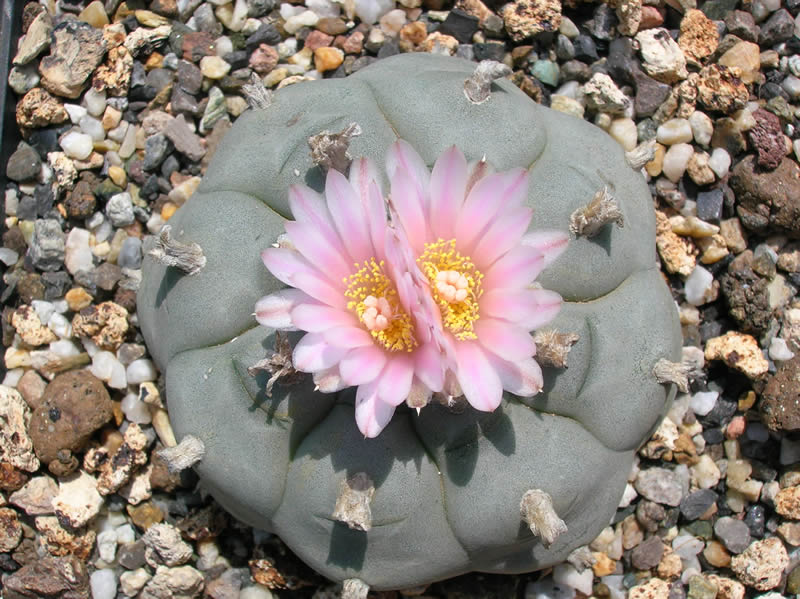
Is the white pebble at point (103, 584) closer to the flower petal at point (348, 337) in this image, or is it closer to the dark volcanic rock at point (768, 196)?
the flower petal at point (348, 337)

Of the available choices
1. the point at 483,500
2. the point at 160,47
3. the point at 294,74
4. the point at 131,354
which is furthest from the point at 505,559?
the point at 160,47

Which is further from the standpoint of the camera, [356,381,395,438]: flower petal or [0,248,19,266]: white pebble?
[0,248,19,266]: white pebble

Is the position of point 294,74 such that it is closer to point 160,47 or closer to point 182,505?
point 160,47

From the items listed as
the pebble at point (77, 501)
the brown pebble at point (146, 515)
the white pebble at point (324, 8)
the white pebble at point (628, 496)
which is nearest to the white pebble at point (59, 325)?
the pebble at point (77, 501)

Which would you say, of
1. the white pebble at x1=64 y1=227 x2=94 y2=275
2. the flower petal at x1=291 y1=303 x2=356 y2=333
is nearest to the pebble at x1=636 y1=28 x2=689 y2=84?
the flower petal at x1=291 y1=303 x2=356 y2=333

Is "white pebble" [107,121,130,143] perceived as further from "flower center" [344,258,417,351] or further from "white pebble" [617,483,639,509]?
"white pebble" [617,483,639,509]

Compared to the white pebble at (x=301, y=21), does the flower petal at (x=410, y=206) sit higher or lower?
higher

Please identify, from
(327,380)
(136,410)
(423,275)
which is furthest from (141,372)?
(423,275)

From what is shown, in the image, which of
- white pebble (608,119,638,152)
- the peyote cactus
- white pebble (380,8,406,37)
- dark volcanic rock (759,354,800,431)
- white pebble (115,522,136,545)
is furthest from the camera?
white pebble (380,8,406,37)
